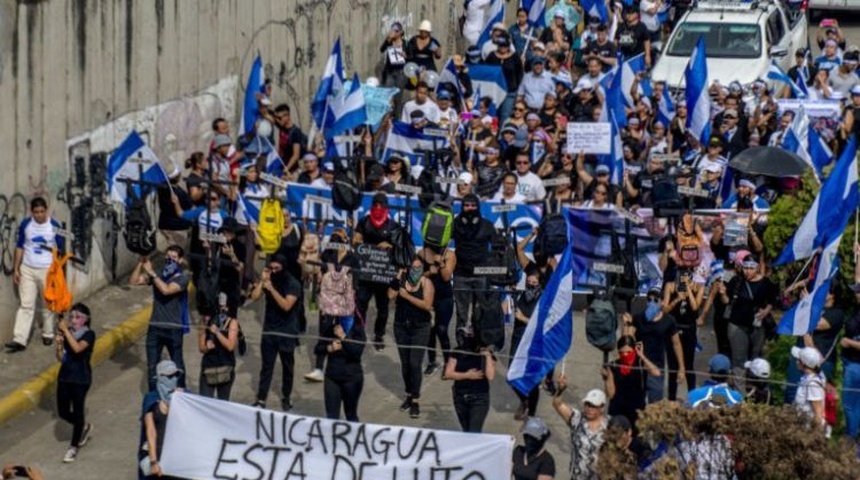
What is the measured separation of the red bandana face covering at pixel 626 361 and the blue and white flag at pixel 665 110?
8.31 meters

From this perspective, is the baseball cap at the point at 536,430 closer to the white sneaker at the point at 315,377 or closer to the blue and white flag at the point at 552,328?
the blue and white flag at the point at 552,328

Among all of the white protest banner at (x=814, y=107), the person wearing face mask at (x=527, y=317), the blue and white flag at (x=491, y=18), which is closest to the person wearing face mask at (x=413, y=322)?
the person wearing face mask at (x=527, y=317)

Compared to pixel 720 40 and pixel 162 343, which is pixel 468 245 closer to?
pixel 162 343

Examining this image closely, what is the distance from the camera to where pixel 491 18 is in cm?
2978

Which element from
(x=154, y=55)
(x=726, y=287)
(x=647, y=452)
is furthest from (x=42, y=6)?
(x=647, y=452)

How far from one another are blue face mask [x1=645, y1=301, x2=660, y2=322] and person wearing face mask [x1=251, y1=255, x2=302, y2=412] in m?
3.08

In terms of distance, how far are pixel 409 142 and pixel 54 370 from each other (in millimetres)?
6231

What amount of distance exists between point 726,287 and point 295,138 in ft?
22.4

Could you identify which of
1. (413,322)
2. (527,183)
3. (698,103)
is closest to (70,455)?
(413,322)

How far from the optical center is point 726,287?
732 inches

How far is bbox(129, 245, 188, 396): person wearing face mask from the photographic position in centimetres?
1797

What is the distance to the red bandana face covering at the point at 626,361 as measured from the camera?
16172mm

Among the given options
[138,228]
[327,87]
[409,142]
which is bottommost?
[138,228]

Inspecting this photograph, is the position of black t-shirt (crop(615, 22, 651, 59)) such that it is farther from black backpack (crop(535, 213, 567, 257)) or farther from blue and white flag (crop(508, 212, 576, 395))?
blue and white flag (crop(508, 212, 576, 395))
